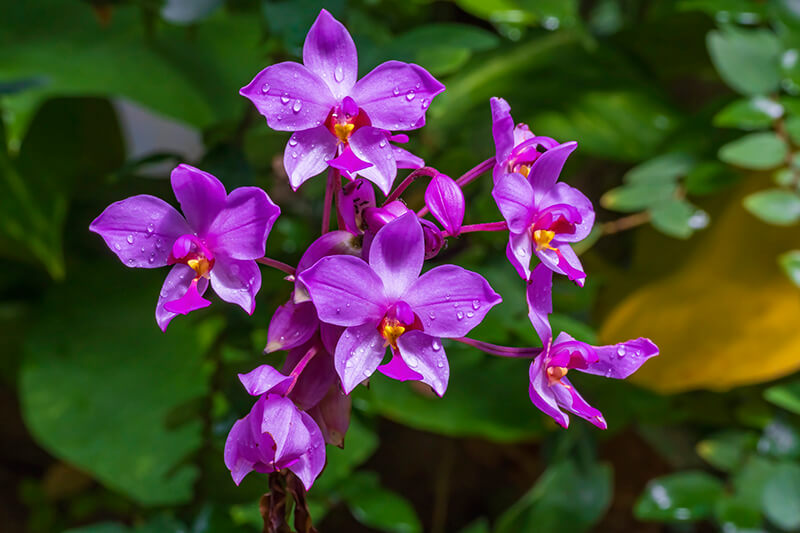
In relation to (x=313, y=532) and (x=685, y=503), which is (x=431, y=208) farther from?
(x=685, y=503)

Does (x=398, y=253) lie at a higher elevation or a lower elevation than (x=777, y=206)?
higher

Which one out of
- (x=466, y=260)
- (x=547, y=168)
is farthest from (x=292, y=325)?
(x=466, y=260)

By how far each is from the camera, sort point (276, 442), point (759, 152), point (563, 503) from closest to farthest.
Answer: point (276, 442) < point (759, 152) < point (563, 503)

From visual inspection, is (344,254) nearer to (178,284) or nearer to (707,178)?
(178,284)

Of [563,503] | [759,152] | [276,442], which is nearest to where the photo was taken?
[276,442]

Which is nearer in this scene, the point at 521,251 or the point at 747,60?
the point at 521,251

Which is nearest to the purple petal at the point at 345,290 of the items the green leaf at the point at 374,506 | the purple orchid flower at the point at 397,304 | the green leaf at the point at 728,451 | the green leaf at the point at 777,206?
the purple orchid flower at the point at 397,304

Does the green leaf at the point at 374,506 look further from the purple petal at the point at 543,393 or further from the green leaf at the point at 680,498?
the purple petal at the point at 543,393
